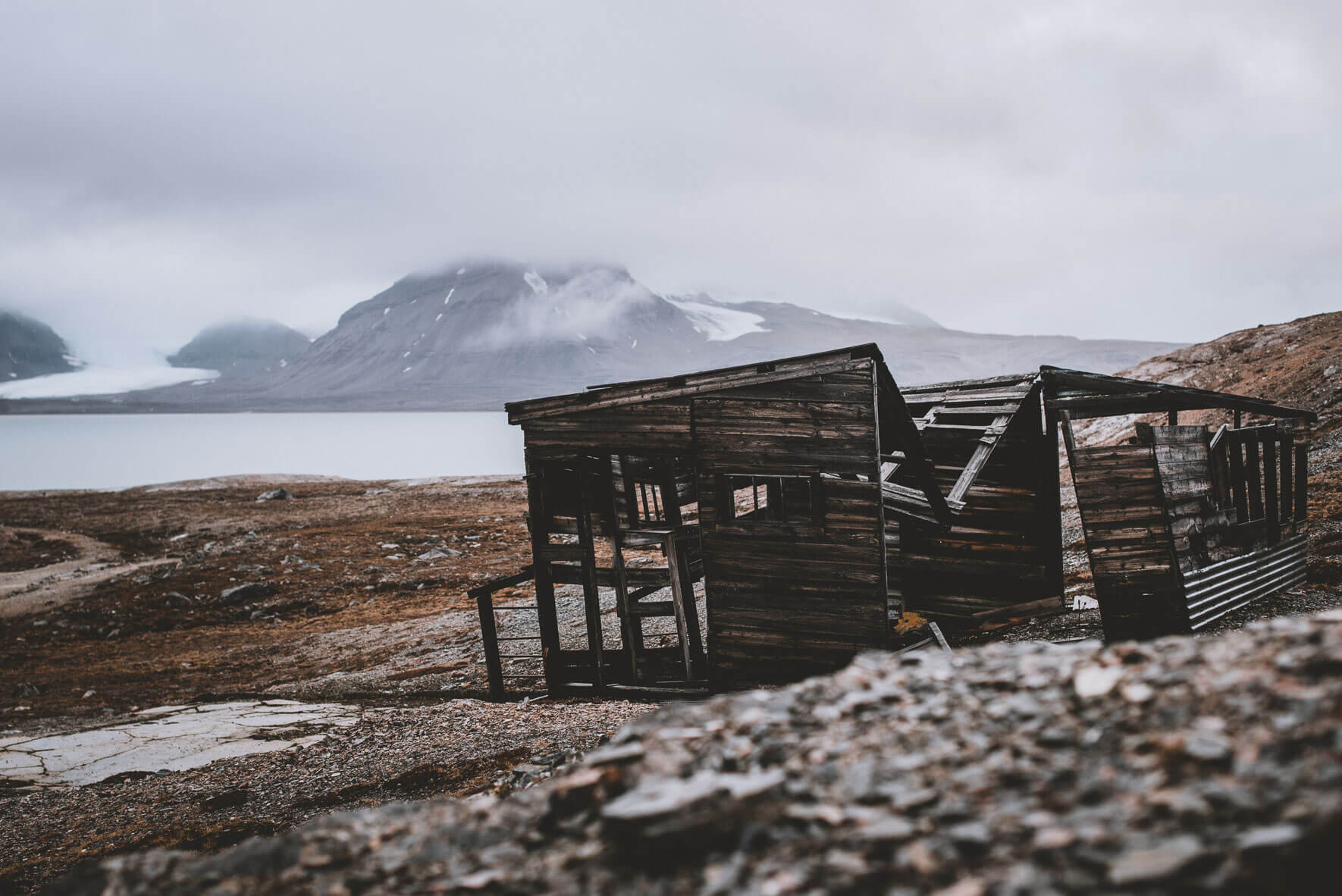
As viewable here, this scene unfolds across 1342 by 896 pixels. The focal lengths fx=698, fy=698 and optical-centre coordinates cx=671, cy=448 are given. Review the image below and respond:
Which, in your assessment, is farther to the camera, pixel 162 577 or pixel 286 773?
pixel 162 577

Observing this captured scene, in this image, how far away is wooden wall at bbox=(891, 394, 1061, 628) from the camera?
15.7 m

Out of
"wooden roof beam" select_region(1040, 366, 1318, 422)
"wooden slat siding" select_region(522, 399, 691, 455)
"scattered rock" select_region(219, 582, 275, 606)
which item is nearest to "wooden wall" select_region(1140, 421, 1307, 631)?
"wooden roof beam" select_region(1040, 366, 1318, 422)

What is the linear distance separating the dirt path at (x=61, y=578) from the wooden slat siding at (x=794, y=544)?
3451 centimetres

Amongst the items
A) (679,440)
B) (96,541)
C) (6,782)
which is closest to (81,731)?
(6,782)

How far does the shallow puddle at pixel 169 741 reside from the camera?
43.6 ft

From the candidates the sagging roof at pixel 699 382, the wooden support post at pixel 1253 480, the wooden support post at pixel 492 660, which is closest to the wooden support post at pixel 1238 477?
the wooden support post at pixel 1253 480

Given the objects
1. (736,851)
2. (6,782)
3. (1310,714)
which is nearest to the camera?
(1310,714)

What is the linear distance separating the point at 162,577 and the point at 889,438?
36.4m

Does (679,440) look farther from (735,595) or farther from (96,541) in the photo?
(96,541)

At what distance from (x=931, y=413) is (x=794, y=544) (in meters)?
6.87

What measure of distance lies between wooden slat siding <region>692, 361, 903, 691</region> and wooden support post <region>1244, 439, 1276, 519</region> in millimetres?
8607

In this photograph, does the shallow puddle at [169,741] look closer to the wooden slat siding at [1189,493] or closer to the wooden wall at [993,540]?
the wooden wall at [993,540]

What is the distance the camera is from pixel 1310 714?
3.72 meters

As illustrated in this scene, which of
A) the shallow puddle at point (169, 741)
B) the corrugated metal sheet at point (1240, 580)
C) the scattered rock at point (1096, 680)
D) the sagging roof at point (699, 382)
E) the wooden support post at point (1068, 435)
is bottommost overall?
the shallow puddle at point (169, 741)
